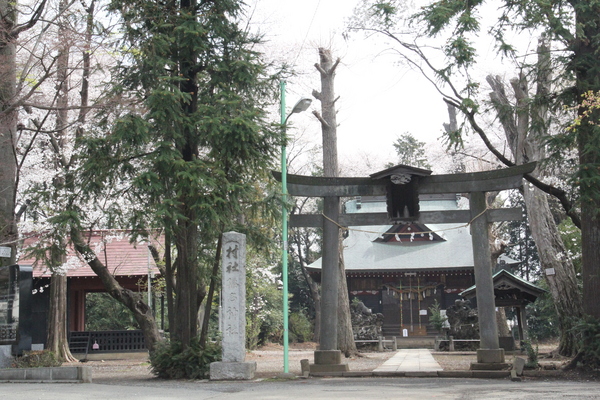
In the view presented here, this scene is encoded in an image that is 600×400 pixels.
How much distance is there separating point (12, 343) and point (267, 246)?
5.64m

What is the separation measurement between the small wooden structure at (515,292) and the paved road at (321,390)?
9788 mm

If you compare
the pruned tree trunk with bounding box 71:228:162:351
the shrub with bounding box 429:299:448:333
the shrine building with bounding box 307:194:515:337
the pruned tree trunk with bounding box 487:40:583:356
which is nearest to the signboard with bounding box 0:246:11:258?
the pruned tree trunk with bounding box 71:228:162:351

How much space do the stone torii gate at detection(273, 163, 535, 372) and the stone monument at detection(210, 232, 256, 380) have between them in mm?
2138

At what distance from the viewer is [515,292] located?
21.8 meters

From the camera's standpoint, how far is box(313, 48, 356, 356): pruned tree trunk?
19.2m

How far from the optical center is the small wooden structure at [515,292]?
21.0 meters

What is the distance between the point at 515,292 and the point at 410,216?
10.1 meters

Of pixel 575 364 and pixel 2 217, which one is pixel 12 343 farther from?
pixel 575 364

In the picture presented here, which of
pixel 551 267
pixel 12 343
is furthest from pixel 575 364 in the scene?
pixel 12 343

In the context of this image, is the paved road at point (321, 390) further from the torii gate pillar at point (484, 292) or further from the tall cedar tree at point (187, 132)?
the tall cedar tree at point (187, 132)

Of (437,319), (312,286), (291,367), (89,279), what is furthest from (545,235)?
(312,286)

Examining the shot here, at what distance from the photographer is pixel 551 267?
1789 cm

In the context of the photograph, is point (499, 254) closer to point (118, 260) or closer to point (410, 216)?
point (410, 216)

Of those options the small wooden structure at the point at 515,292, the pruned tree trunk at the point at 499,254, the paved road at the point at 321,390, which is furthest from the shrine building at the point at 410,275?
the paved road at the point at 321,390
